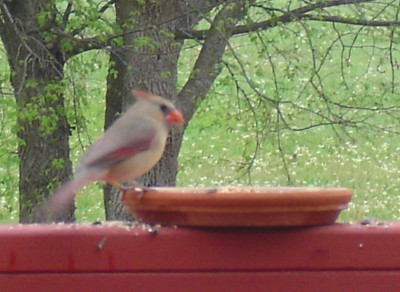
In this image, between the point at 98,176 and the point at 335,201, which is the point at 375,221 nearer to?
the point at 335,201

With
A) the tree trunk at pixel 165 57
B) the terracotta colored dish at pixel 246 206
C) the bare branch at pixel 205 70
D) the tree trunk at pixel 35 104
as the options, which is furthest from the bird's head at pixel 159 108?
the bare branch at pixel 205 70

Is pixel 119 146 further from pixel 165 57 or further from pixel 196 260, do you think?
pixel 165 57

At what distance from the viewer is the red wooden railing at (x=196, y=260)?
195cm

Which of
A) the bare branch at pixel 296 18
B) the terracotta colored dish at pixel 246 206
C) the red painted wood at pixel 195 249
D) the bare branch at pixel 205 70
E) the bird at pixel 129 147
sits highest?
the bare branch at pixel 296 18

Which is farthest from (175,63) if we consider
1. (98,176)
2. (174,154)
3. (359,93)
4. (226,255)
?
(226,255)

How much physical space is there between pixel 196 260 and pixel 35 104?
3.72m

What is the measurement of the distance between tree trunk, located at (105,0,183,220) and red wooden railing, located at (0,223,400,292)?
3718 millimetres

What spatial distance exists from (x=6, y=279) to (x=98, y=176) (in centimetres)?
45

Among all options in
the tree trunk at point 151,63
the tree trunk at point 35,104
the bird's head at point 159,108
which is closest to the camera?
the bird's head at point 159,108

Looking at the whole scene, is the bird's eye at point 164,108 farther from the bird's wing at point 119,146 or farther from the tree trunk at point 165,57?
the tree trunk at point 165,57

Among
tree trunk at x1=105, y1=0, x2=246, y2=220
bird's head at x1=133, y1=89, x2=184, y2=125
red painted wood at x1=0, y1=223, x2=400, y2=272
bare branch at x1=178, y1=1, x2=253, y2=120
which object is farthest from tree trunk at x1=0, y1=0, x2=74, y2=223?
red painted wood at x1=0, y1=223, x2=400, y2=272

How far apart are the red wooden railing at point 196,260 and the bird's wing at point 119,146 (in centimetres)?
39

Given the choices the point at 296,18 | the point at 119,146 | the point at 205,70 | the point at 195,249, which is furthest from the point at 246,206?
the point at 205,70

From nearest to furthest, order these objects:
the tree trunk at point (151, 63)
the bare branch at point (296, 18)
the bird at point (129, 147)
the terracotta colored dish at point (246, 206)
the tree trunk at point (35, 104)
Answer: the terracotta colored dish at point (246, 206) < the bird at point (129, 147) < the tree trunk at point (35, 104) < the tree trunk at point (151, 63) < the bare branch at point (296, 18)
